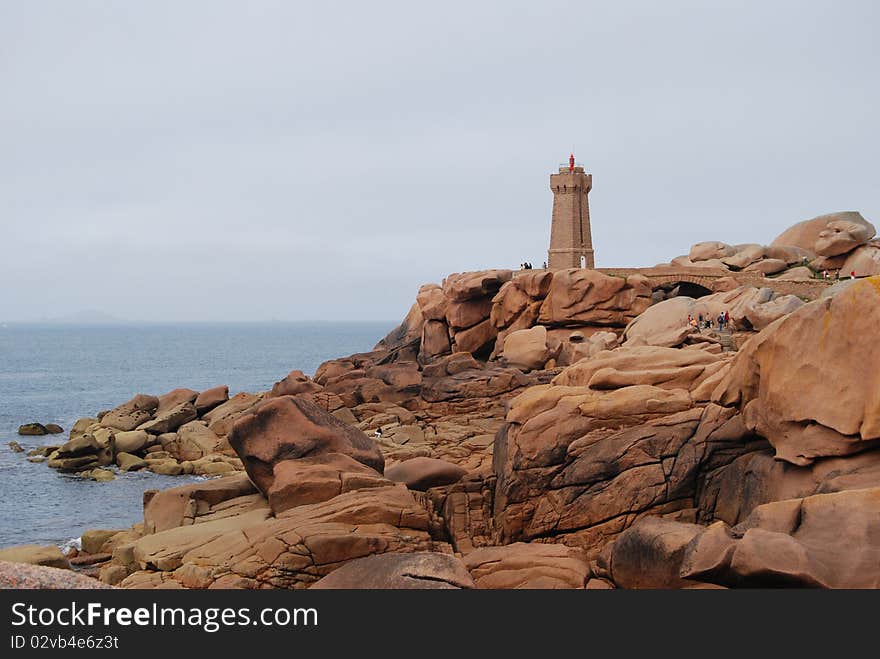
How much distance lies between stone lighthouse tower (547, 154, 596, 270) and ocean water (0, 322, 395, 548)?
3111cm

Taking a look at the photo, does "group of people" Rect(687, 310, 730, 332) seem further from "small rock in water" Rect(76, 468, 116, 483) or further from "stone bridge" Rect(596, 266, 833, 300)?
"small rock in water" Rect(76, 468, 116, 483)

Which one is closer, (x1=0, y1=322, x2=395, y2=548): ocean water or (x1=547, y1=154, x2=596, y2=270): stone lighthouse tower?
(x1=0, y1=322, x2=395, y2=548): ocean water

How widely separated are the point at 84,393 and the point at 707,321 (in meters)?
63.7

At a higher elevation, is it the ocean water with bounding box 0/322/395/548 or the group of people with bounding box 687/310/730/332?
the group of people with bounding box 687/310/730/332

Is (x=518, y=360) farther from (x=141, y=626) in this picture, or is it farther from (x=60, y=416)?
(x=60, y=416)

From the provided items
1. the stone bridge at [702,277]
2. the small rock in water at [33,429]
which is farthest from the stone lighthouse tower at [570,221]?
the small rock in water at [33,429]

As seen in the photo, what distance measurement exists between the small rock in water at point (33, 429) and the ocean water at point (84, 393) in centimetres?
72

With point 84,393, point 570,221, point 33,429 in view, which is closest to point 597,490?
point 570,221

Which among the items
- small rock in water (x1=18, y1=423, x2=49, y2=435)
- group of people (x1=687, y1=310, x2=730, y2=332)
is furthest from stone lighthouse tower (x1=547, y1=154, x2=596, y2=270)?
small rock in water (x1=18, y1=423, x2=49, y2=435)

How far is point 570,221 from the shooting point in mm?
61469

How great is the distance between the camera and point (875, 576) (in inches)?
480

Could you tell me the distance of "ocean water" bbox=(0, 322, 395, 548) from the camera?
33.7 metres

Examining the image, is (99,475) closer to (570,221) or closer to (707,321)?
(707,321)

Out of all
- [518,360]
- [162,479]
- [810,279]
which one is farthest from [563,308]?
[162,479]
